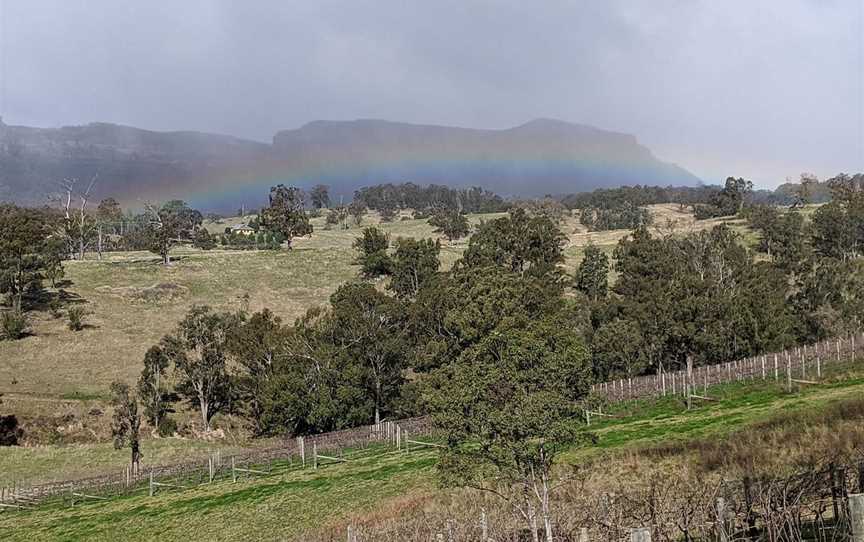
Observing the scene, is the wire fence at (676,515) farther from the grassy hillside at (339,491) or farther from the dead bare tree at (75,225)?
the dead bare tree at (75,225)

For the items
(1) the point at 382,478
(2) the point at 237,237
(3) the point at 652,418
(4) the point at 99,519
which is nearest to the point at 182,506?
(4) the point at 99,519

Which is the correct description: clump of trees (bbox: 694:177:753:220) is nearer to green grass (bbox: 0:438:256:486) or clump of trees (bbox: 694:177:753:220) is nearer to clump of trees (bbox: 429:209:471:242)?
clump of trees (bbox: 429:209:471:242)

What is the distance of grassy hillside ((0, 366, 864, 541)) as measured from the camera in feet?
111

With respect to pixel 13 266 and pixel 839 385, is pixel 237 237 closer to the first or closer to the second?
pixel 13 266

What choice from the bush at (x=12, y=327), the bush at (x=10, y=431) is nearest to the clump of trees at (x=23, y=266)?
the bush at (x=12, y=327)

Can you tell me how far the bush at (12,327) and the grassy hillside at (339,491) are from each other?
4740cm

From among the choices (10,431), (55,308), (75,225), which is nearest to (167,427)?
(10,431)

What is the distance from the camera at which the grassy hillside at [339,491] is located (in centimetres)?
3388

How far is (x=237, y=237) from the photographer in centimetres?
16662

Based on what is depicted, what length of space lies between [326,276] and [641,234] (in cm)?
4729

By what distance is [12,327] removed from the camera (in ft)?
286

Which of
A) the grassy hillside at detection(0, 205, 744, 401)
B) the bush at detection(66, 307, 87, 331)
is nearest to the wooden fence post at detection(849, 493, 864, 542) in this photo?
the grassy hillside at detection(0, 205, 744, 401)

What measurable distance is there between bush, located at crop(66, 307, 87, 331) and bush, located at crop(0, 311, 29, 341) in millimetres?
4776

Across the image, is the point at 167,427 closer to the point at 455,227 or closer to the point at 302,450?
the point at 302,450
